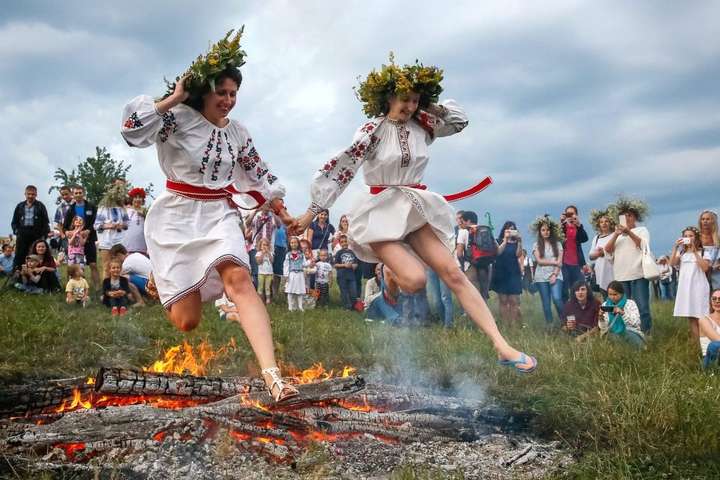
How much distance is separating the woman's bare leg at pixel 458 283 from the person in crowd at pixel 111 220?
7.00m

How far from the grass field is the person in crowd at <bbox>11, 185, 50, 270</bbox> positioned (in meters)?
1.59

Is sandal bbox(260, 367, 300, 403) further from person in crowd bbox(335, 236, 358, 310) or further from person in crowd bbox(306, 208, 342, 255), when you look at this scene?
person in crowd bbox(306, 208, 342, 255)

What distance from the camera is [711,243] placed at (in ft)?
31.0

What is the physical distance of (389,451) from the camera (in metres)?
4.87

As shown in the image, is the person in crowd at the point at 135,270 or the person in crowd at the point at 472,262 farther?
the person in crowd at the point at 472,262

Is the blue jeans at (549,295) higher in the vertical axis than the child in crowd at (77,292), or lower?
lower

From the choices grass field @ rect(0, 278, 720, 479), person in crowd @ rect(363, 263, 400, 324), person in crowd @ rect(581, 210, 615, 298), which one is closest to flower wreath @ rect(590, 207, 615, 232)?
person in crowd @ rect(581, 210, 615, 298)

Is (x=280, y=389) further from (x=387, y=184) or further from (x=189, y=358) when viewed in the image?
(x=189, y=358)

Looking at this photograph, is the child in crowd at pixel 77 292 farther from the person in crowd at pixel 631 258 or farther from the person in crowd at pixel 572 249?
the person in crowd at pixel 631 258

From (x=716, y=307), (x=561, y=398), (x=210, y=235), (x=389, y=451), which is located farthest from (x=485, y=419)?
(x=716, y=307)

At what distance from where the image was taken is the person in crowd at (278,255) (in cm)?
1294

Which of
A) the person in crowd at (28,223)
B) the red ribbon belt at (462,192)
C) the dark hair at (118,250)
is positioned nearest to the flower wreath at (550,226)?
the red ribbon belt at (462,192)

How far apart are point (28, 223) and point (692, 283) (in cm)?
1064

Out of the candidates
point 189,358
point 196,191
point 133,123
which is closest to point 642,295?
point 189,358
